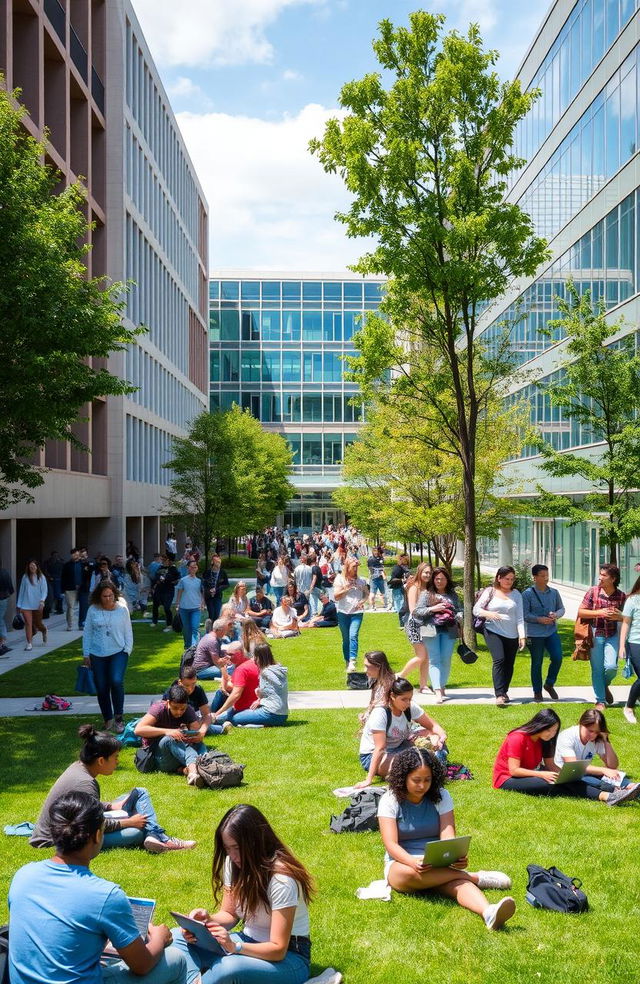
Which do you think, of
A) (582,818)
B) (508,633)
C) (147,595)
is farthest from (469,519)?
(147,595)

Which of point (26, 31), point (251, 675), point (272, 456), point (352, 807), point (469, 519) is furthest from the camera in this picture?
point (272, 456)

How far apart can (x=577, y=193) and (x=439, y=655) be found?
75.1 feet

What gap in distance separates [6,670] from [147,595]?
1050cm

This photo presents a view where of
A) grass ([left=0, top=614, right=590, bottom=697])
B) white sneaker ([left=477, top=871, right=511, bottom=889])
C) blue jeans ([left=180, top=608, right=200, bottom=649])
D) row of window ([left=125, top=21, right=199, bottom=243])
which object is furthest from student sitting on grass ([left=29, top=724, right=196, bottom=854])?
row of window ([left=125, top=21, right=199, bottom=243])

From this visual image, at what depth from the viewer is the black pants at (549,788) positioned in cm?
811

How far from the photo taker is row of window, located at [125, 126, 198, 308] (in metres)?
38.9

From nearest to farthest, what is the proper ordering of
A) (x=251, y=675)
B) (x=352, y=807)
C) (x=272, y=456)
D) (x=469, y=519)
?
(x=352, y=807) → (x=251, y=675) → (x=469, y=519) → (x=272, y=456)

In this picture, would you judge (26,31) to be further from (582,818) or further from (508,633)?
(582,818)

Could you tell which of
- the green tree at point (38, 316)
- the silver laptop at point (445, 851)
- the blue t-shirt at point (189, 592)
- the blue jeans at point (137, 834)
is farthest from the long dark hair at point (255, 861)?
the blue t-shirt at point (189, 592)

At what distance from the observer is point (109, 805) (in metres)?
7.37

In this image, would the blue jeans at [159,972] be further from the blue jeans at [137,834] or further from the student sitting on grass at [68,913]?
the blue jeans at [137,834]

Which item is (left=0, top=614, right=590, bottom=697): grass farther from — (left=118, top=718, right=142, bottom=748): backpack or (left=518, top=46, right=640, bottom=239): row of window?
(left=518, top=46, right=640, bottom=239): row of window

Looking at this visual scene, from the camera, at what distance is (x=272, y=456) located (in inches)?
2293

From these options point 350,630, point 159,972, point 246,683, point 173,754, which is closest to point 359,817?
point 173,754
